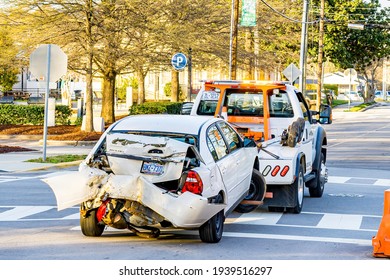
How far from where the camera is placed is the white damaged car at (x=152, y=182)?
33.9 feet

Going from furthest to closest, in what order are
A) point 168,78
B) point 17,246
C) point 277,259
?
point 168,78 < point 17,246 < point 277,259

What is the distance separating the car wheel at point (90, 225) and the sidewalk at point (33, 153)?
1097cm

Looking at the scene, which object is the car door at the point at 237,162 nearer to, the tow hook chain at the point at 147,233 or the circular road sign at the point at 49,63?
the tow hook chain at the point at 147,233

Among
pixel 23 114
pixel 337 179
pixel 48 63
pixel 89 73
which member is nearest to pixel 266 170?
pixel 337 179

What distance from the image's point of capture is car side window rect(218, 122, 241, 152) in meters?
12.3

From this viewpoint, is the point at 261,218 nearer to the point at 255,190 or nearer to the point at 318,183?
the point at 255,190

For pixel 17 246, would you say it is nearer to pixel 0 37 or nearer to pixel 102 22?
pixel 102 22

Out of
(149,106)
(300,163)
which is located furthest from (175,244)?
(149,106)

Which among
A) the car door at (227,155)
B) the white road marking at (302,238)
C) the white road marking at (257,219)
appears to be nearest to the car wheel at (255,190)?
the white road marking at (257,219)

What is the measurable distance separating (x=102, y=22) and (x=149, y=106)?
699 centimetres

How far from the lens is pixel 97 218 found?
1105 cm

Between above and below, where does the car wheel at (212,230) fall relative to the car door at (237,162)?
below

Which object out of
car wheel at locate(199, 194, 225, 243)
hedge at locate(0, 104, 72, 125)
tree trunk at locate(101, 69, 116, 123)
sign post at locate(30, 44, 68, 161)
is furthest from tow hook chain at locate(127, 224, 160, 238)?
tree trunk at locate(101, 69, 116, 123)

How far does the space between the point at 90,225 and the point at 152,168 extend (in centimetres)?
121
